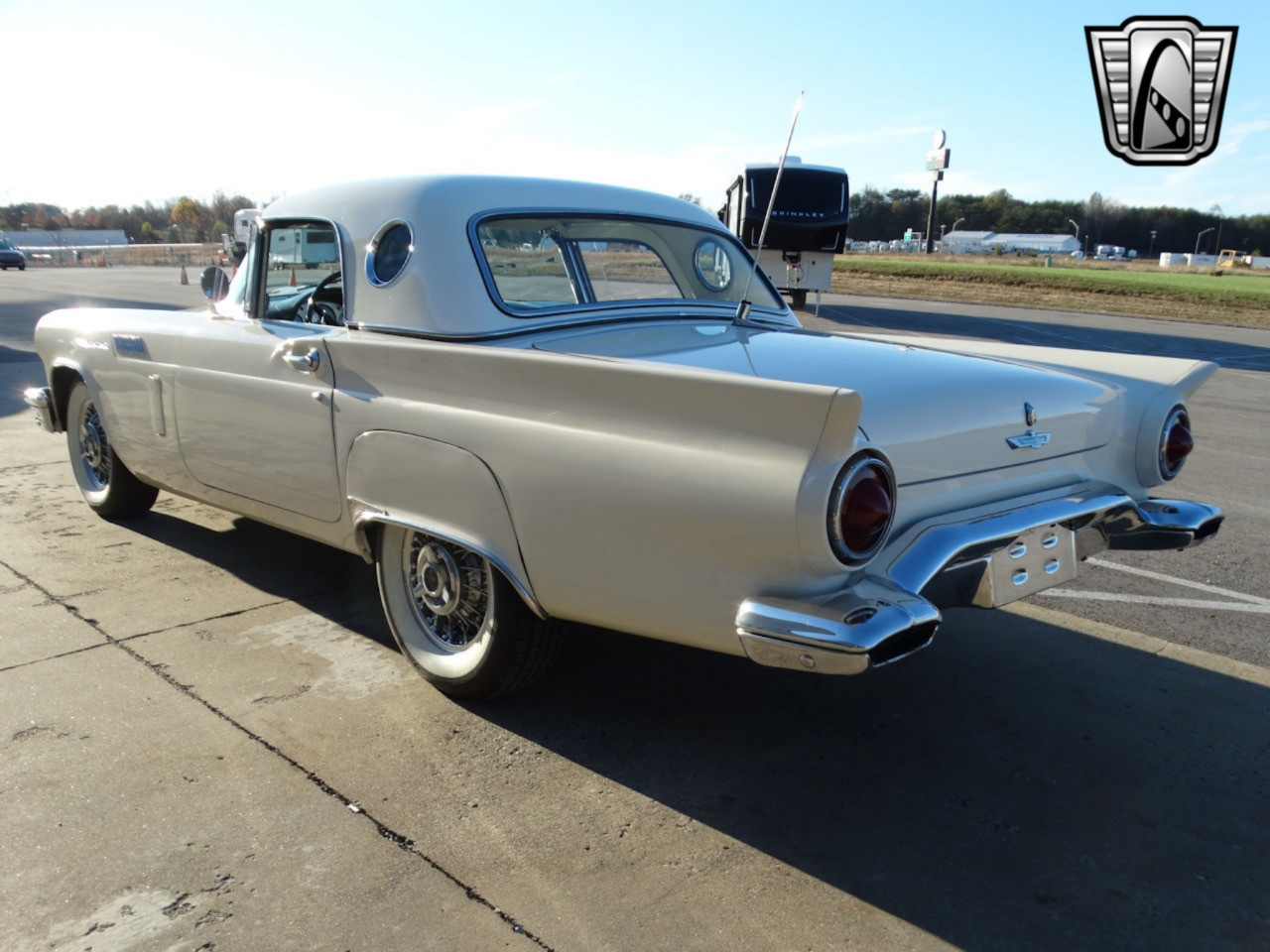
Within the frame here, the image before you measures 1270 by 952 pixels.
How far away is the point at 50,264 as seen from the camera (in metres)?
51.0

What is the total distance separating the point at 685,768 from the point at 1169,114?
12.7 meters

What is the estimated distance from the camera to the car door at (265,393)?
361 centimetres

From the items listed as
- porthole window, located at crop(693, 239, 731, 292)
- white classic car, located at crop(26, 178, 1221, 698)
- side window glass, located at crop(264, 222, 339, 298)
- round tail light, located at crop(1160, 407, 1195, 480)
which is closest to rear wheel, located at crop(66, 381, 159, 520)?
white classic car, located at crop(26, 178, 1221, 698)

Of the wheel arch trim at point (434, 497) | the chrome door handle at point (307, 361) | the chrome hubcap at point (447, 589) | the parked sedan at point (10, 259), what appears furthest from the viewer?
the parked sedan at point (10, 259)

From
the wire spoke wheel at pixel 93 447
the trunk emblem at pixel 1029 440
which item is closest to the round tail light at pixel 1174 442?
the trunk emblem at pixel 1029 440

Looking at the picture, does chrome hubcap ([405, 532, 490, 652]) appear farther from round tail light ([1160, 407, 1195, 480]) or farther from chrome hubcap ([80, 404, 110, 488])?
chrome hubcap ([80, 404, 110, 488])

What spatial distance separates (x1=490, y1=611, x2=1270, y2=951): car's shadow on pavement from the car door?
3.46ft

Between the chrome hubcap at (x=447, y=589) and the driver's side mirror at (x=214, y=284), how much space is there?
6.83 ft

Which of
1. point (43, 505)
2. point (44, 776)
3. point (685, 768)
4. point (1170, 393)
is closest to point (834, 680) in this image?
point (685, 768)

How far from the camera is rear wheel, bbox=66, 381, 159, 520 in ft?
17.0

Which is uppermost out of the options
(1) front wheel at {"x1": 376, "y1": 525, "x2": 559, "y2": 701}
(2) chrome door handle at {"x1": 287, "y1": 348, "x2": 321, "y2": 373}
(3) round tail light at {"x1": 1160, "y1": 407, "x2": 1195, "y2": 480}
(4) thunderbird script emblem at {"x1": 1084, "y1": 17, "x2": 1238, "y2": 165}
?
(4) thunderbird script emblem at {"x1": 1084, "y1": 17, "x2": 1238, "y2": 165}

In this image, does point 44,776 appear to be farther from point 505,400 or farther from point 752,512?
point 752,512

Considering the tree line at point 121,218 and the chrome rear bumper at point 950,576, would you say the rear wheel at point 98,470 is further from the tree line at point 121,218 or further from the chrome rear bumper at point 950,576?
the tree line at point 121,218

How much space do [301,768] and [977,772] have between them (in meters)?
1.92
